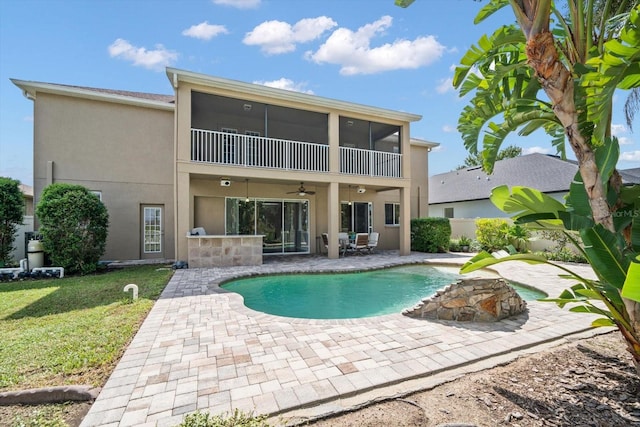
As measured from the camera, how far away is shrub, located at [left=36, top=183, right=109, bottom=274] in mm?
8951

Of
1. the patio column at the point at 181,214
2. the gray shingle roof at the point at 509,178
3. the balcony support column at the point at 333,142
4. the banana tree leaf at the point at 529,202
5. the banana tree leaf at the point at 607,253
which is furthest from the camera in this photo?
the gray shingle roof at the point at 509,178

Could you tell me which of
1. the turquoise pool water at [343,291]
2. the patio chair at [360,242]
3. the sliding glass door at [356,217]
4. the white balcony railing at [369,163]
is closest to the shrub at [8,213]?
the turquoise pool water at [343,291]

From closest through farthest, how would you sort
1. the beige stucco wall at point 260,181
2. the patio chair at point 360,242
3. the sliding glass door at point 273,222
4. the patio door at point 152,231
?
the beige stucco wall at point 260,181 → the patio door at point 152,231 → the patio chair at point 360,242 → the sliding glass door at point 273,222

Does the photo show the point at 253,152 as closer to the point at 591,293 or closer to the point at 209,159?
the point at 209,159

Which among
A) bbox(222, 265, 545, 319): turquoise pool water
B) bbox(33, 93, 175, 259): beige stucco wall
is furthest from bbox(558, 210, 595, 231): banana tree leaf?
bbox(33, 93, 175, 259): beige stucco wall

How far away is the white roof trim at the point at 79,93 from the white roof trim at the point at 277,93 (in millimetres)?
3330

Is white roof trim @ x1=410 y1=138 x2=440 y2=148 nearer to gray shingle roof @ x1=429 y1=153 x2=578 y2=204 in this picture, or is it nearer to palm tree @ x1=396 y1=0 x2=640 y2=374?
gray shingle roof @ x1=429 y1=153 x2=578 y2=204

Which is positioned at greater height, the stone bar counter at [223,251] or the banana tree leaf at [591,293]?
the banana tree leaf at [591,293]

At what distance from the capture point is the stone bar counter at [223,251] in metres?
9.91

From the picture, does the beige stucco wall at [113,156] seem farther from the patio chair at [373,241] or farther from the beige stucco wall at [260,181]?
the patio chair at [373,241]

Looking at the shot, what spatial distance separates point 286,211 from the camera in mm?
14484

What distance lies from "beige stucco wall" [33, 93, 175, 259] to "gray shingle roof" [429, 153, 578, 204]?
17.7 m

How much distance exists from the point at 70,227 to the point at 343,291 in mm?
8597

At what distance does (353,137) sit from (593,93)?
43.7 ft
